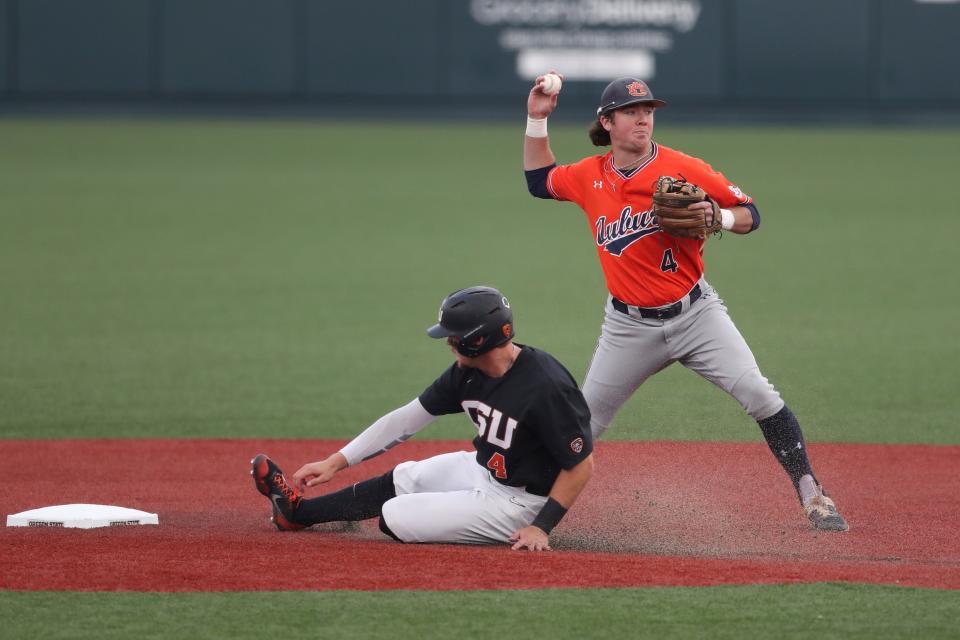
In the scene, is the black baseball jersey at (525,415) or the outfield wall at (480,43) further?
the outfield wall at (480,43)

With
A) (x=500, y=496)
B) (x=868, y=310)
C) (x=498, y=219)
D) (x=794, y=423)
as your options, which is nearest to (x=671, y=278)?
(x=794, y=423)

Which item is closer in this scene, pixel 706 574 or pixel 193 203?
pixel 706 574

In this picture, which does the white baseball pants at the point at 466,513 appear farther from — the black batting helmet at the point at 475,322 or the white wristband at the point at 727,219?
the white wristband at the point at 727,219

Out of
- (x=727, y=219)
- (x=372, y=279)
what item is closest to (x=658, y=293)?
(x=727, y=219)

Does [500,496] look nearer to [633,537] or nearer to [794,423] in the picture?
[633,537]

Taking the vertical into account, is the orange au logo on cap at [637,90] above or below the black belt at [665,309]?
above

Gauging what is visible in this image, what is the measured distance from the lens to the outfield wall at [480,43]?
28406mm

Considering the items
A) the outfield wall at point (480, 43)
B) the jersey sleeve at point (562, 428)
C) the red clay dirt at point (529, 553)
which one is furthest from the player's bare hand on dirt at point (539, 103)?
the outfield wall at point (480, 43)

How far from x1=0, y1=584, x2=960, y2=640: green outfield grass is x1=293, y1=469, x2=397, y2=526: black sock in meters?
1.13

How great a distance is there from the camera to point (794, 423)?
20.9ft

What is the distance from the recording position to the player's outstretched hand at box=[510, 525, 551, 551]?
220 inches

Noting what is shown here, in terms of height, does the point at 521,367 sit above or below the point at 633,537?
above

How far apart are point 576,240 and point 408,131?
12.0 metres

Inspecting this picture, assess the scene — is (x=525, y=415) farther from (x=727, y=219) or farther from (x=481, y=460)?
(x=727, y=219)
